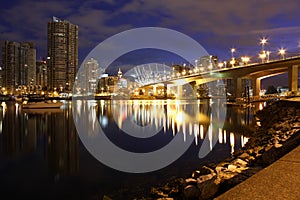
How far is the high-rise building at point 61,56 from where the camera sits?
475ft

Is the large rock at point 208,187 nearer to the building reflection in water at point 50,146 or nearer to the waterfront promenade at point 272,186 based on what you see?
the waterfront promenade at point 272,186

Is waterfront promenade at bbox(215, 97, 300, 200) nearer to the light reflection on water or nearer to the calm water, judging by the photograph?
the calm water

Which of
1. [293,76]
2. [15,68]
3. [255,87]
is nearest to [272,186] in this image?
[293,76]

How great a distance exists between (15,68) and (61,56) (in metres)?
31.3

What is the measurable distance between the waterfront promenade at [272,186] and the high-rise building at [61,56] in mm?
145012

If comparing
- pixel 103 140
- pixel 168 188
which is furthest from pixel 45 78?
pixel 168 188

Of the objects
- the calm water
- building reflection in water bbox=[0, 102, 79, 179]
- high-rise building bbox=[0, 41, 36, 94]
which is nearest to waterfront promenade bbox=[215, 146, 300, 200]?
the calm water

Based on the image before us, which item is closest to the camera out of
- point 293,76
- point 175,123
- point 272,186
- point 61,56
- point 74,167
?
point 272,186

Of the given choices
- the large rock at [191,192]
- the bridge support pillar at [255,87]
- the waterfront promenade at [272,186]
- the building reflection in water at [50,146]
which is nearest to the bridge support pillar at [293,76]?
the bridge support pillar at [255,87]

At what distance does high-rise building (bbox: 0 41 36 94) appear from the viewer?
152750 mm

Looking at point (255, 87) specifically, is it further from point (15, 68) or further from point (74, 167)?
point (15, 68)

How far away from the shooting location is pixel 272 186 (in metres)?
3.62

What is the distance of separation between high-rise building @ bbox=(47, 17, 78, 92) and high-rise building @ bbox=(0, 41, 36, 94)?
15.8 meters

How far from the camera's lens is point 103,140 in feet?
52.1
